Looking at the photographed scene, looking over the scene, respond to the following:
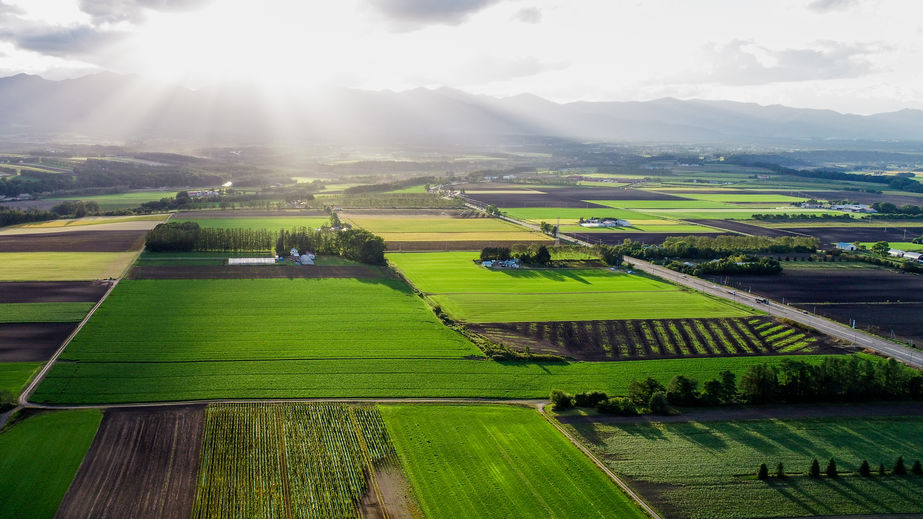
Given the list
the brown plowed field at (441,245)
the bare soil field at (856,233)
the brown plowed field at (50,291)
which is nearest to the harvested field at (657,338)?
the brown plowed field at (441,245)

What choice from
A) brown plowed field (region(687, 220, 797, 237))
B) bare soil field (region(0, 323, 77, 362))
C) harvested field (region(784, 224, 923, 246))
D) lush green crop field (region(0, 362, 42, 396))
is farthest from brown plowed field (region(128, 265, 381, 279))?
harvested field (region(784, 224, 923, 246))

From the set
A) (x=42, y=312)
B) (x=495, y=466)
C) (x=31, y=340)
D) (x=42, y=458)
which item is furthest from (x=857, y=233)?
(x=42, y=458)

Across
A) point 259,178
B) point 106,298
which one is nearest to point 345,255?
point 106,298

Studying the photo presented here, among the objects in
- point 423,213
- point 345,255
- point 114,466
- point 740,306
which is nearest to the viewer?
point 114,466

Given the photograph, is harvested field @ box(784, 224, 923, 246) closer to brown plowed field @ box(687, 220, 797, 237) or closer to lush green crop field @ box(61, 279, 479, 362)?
brown plowed field @ box(687, 220, 797, 237)

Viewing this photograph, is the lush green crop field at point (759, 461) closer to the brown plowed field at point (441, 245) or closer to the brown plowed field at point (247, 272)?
the brown plowed field at point (247, 272)

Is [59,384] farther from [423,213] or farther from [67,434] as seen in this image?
[423,213]
